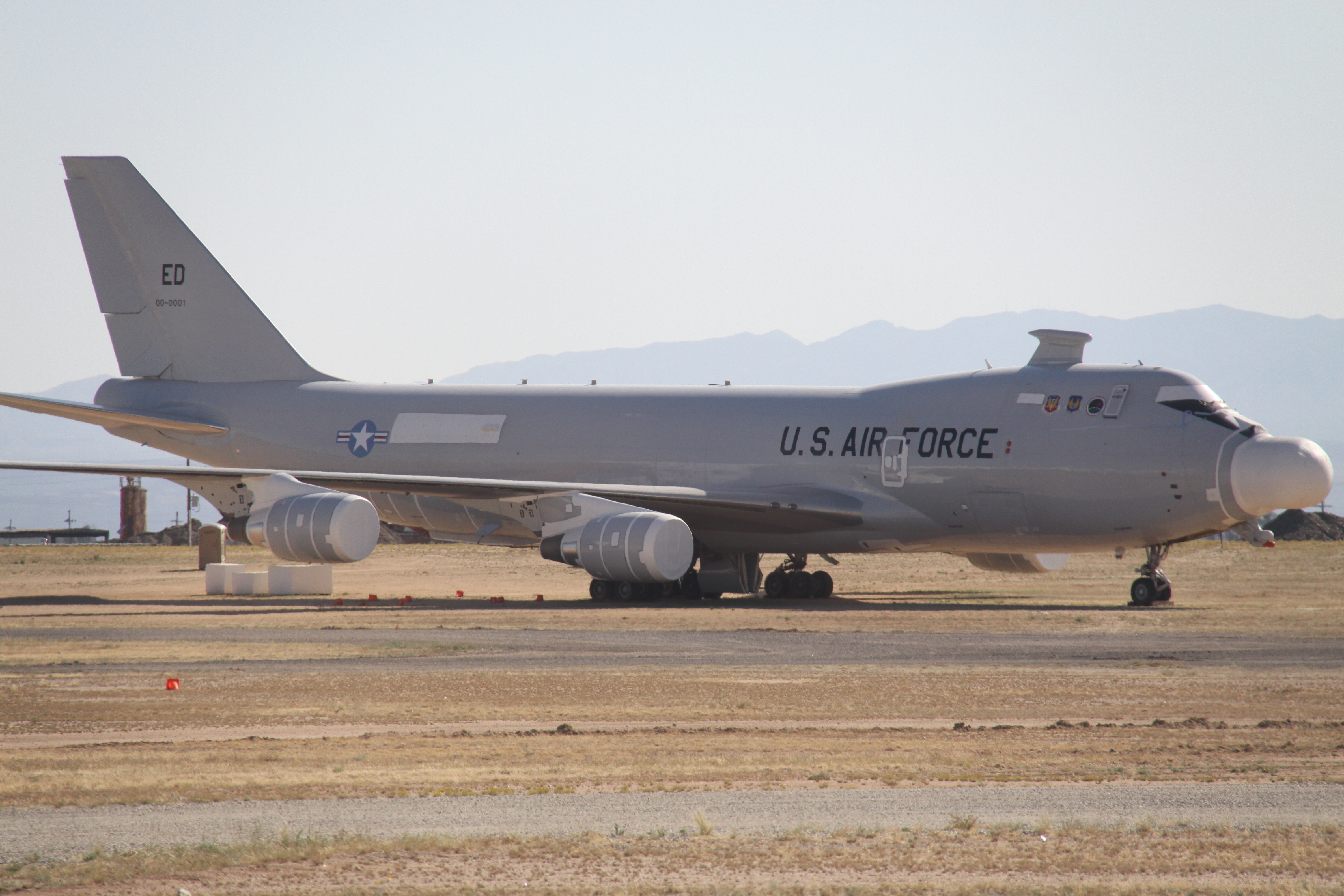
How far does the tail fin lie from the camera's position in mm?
33219

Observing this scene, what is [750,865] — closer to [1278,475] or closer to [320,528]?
[1278,475]

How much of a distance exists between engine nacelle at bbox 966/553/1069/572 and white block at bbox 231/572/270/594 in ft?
48.8

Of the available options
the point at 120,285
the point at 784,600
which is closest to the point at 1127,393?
the point at 784,600

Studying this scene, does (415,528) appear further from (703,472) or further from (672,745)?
(672,745)

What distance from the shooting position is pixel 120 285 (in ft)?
112

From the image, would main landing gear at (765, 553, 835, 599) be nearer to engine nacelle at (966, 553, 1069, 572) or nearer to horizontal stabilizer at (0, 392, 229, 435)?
engine nacelle at (966, 553, 1069, 572)

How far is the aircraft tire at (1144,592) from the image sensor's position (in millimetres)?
25391

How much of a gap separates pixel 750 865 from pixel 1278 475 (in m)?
18.1

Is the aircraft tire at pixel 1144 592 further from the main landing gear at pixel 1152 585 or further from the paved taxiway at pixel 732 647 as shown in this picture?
the paved taxiway at pixel 732 647

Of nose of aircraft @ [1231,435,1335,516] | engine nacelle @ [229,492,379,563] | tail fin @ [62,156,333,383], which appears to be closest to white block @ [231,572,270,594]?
engine nacelle @ [229,492,379,563]

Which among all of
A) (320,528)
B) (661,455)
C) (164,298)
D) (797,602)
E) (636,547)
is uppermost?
(164,298)

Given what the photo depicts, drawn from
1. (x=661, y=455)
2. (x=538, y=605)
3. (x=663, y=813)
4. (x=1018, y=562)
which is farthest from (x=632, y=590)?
(x=663, y=813)

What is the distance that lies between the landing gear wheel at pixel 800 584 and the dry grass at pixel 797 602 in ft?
2.87

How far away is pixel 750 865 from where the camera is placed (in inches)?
285
